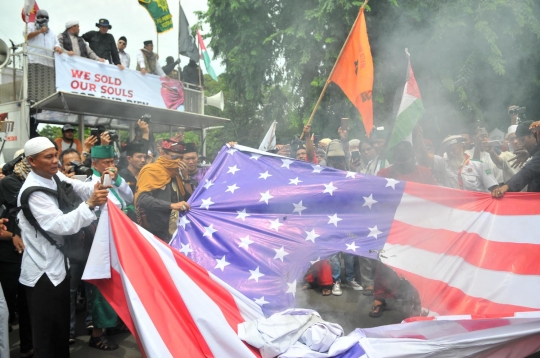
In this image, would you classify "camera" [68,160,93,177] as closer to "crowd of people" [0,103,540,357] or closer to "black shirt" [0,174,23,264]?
A: "crowd of people" [0,103,540,357]

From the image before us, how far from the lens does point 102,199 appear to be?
281 cm

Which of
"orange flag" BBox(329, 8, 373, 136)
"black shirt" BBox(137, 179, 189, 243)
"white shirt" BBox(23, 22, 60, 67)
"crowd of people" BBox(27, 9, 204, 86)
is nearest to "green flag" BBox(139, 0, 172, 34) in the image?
"crowd of people" BBox(27, 9, 204, 86)

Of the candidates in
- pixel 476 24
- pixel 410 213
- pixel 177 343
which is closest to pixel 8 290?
pixel 177 343

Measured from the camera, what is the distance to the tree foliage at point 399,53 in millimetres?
9828

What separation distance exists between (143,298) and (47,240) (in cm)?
80

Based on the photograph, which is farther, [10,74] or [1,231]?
[10,74]

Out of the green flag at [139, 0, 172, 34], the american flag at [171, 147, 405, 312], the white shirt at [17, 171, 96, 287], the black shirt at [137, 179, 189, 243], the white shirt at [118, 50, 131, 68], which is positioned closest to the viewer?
the white shirt at [17, 171, 96, 287]

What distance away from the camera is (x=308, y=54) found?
1091 cm

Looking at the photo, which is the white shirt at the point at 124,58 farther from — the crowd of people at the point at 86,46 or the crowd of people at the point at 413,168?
the crowd of people at the point at 413,168

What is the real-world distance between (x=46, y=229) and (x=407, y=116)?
11.5ft

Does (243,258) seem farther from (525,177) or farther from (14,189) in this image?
(525,177)

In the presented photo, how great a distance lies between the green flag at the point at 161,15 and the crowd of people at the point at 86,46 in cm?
107

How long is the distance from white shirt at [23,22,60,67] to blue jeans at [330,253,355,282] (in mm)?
6320

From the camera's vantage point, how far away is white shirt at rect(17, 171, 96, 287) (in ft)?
8.91
